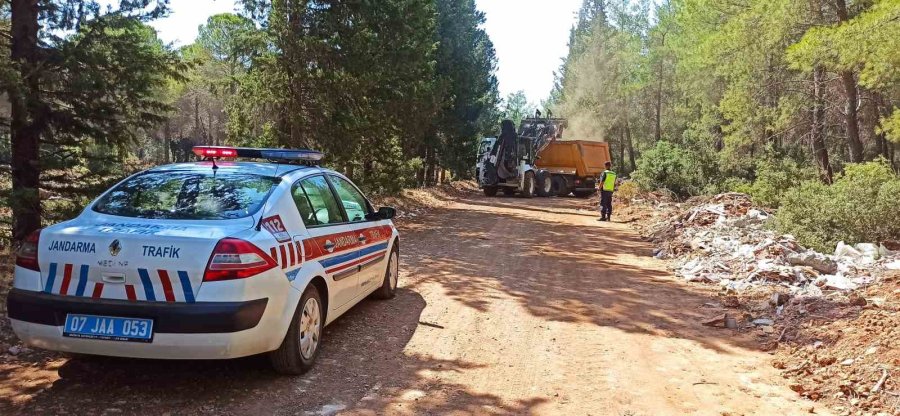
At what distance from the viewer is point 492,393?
4453mm

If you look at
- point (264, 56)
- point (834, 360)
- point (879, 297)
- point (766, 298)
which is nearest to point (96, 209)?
point (834, 360)

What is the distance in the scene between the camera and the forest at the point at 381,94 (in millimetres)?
7617

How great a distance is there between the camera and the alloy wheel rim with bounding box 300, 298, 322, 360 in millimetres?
4625

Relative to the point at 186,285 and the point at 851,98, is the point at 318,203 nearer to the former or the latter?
the point at 186,285

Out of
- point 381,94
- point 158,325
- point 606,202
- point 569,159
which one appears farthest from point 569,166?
point 158,325

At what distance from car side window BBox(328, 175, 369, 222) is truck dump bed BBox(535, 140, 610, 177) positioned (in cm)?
2296

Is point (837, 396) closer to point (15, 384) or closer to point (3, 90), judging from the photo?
point (15, 384)

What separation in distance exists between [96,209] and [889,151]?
112 feet

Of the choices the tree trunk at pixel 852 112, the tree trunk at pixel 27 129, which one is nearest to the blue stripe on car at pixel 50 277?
the tree trunk at pixel 27 129

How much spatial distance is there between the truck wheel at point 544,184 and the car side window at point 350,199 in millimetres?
22280

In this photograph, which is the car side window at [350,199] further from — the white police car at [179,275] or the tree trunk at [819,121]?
the tree trunk at [819,121]

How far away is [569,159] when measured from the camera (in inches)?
1129

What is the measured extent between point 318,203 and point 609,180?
13.2m

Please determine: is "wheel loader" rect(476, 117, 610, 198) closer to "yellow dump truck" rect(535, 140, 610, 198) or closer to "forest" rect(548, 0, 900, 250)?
"yellow dump truck" rect(535, 140, 610, 198)
